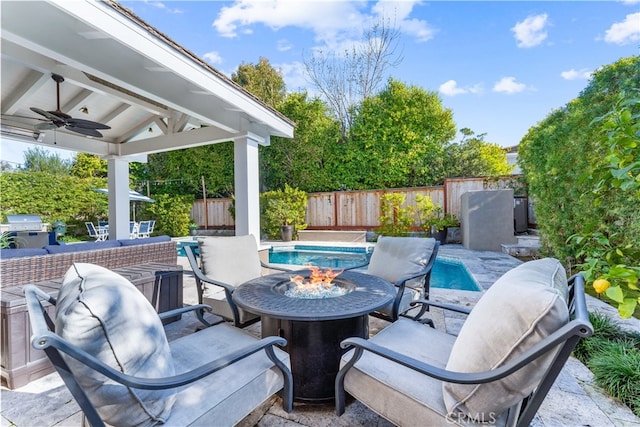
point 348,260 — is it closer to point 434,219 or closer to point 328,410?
point 434,219

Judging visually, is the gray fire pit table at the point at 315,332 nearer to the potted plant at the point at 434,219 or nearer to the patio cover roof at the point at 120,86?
the patio cover roof at the point at 120,86

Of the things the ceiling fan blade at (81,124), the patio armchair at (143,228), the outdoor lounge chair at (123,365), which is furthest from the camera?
the patio armchair at (143,228)

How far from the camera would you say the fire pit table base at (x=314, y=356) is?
196cm

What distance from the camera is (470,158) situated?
11.5 metres

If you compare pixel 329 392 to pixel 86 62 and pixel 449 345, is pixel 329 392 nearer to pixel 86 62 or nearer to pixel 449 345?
pixel 449 345

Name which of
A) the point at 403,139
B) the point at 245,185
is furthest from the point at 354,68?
the point at 245,185

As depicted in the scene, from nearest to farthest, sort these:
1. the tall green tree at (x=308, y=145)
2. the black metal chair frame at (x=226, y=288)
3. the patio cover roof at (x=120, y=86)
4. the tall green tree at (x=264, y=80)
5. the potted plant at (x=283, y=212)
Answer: the black metal chair frame at (x=226, y=288)
the patio cover roof at (x=120, y=86)
the potted plant at (x=283, y=212)
the tall green tree at (x=308, y=145)
the tall green tree at (x=264, y=80)

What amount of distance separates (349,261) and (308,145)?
641 cm

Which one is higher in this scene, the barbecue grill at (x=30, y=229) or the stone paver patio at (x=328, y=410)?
the barbecue grill at (x=30, y=229)

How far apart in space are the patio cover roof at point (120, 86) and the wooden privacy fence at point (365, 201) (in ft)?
19.6

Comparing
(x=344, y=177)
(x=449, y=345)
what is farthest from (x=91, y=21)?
(x=344, y=177)

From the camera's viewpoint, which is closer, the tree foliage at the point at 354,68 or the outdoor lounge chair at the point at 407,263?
the outdoor lounge chair at the point at 407,263

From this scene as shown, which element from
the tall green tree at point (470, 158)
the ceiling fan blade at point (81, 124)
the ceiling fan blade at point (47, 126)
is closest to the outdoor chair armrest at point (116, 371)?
the ceiling fan blade at point (81, 124)

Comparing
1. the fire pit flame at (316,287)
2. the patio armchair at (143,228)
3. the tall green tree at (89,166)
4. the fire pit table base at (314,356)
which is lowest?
the fire pit table base at (314,356)
